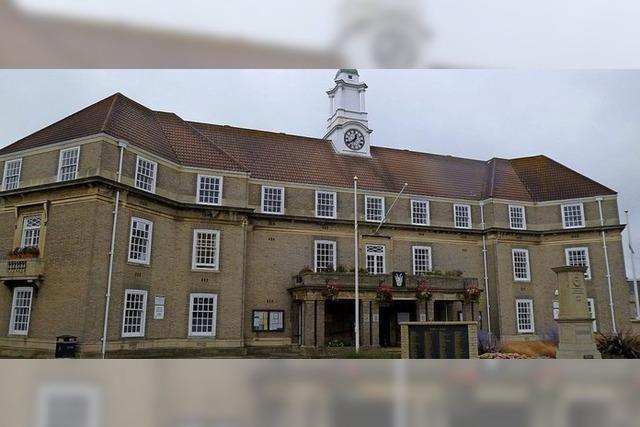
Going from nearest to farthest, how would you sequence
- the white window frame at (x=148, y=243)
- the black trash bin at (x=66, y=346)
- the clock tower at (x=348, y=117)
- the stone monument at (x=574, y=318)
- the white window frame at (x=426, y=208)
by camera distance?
the black trash bin at (x=66, y=346), the white window frame at (x=148, y=243), the clock tower at (x=348, y=117), the stone monument at (x=574, y=318), the white window frame at (x=426, y=208)

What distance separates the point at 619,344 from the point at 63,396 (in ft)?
19.1

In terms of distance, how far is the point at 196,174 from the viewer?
5.27m

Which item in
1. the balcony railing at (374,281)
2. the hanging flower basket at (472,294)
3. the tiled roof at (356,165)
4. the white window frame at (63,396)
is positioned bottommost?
the white window frame at (63,396)

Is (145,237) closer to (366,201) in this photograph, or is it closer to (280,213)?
(280,213)

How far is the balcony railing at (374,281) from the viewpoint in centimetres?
548

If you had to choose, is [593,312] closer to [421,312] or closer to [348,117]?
[421,312]

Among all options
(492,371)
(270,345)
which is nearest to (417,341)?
(492,371)

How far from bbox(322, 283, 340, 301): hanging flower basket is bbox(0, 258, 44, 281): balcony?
2914 mm

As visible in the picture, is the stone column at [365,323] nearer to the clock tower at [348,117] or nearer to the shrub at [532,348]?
the shrub at [532,348]

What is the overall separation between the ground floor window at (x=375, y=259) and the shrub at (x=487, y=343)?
4.45 ft

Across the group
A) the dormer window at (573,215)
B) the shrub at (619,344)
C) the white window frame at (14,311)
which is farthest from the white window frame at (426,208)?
the white window frame at (14,311)

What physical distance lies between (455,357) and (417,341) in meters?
0.45

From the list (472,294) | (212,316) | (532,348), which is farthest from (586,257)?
(212,316)

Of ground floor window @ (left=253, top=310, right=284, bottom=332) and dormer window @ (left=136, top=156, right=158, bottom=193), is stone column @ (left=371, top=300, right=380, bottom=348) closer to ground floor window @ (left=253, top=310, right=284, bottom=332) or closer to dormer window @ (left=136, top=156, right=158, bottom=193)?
ground floor window @ (left=253, top=310, right=284, bottom=332)
